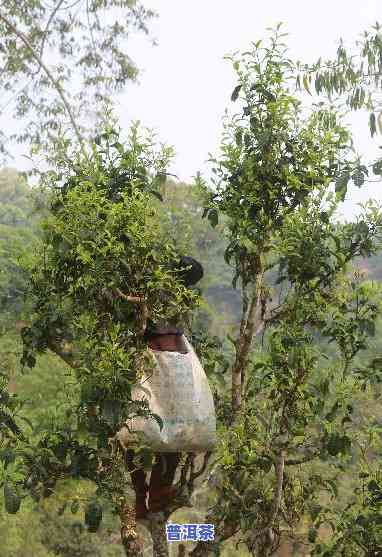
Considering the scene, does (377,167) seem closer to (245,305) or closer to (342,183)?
(342,183)

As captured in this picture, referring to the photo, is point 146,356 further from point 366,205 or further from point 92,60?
point 92,60

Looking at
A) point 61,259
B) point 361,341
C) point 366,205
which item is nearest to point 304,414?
point 361,341

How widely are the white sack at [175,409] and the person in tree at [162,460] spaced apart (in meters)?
0.08

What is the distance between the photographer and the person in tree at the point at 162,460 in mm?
3139

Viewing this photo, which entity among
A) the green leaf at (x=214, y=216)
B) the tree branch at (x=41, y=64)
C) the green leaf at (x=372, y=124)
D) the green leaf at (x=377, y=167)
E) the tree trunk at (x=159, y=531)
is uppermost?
the tree branch at (x=41, y=64)

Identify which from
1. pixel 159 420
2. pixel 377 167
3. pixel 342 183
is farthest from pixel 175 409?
pixel 377 167

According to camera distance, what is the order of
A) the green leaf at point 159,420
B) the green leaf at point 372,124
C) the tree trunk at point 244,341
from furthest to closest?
the green leaf at point 372,124 → the tree trunk at point 244,341 → the green leaf at point 159,420

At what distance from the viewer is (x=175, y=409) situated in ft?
9.89

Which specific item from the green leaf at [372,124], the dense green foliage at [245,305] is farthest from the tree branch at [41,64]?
the dense green foliage at [245,305]

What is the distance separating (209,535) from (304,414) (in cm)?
67

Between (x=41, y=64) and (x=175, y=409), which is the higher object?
(x=41, y=64)

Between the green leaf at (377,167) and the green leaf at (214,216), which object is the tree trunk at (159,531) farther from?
the green leaf at (377,167)

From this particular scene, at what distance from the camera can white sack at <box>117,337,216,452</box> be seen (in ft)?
9.78

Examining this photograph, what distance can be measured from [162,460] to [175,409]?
9.9 inches
